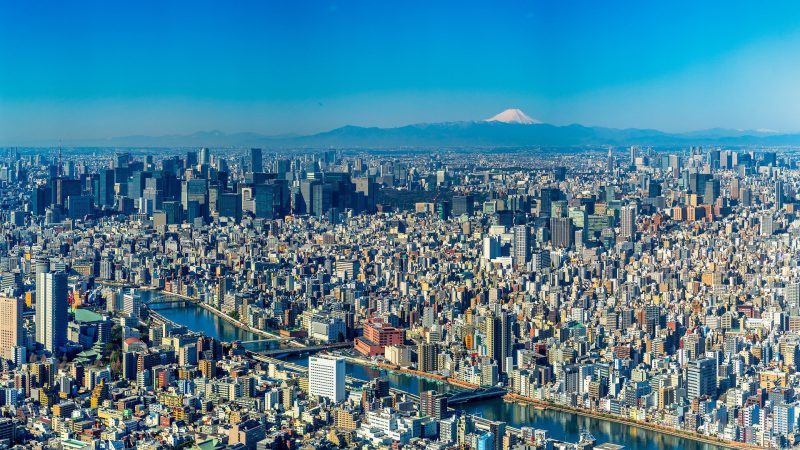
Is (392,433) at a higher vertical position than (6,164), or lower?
lower

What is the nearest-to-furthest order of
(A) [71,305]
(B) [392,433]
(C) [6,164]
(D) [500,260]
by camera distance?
1. (B) [392,433]
2. (A) [71,305]
3. (D) [500,260]
4. (C) [6,164]

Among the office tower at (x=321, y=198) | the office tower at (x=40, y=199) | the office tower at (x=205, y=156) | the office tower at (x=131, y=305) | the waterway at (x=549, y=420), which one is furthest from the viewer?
the office tower at (x=205, y=156)

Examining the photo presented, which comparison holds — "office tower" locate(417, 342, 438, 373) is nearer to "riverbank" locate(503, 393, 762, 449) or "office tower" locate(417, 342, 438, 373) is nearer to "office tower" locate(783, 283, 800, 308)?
"riverbank" locate(503, 393, 762, 449)

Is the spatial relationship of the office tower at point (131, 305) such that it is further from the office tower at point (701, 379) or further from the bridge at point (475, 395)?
the office tower at point (701, 379)

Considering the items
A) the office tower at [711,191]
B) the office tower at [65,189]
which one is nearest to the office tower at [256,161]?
the office tower at [65,189]

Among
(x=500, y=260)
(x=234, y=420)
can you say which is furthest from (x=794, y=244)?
(x=234, y=420)

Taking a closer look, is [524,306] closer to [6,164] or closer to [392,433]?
[392,433]

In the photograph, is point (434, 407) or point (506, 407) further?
point (506, 407)

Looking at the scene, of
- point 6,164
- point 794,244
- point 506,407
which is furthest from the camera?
point 6,164
